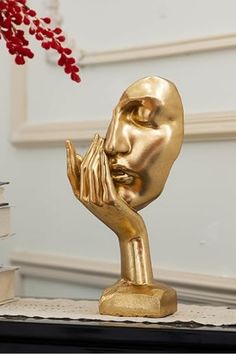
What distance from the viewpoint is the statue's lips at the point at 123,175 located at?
0.75 m

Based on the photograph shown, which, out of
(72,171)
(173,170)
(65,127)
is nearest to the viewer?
(72,171)

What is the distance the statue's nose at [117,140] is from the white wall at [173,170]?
10.3 inches

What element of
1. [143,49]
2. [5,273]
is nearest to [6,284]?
[5,273]

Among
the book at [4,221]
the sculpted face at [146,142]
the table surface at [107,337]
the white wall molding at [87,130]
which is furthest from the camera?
the white wall molding at [87,130]

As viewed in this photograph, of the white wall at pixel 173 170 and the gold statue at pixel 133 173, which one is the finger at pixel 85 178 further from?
the white wall at pixel 173 170

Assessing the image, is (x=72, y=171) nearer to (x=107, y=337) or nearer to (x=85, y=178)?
(x=85, y=178)

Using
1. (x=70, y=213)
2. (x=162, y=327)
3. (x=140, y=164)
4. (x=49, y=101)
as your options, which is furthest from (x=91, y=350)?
(x=49, y=101)

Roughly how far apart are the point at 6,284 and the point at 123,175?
0.23m

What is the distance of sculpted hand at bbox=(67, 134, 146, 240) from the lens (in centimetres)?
74

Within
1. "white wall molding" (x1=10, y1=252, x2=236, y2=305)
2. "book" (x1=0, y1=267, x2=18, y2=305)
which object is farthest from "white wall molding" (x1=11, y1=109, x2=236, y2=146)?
"book" (x1=0, y1=267, x2=18, y2=305)

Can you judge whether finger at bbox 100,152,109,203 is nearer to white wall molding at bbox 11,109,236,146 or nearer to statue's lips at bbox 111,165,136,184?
statue's lips at bbox 111,165,136,184

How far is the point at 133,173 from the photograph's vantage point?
0.75 meters

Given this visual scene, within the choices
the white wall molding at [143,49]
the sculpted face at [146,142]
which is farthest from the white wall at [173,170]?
the sculpted face at [146,142]

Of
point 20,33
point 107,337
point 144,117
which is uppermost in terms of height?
point 20,33
